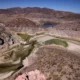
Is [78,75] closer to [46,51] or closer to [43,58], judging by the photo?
[43,58]

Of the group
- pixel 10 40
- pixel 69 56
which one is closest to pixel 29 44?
pixel 10 40

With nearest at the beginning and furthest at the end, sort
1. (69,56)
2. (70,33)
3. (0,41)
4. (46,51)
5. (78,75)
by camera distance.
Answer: (78,75)
(69,56)
(46,51)
(0,41)
(70,33)

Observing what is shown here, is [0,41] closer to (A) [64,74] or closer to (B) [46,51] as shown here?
(B) [46,51]

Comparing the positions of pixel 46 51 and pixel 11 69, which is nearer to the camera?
pixel 11 69

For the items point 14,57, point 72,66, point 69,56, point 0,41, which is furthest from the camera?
point 0,41

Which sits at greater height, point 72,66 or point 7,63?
point 72,66

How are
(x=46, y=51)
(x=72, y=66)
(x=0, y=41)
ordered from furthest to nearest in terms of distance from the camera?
(x=0, y=41) → (x=46, y=51) → (x=72, y=66)

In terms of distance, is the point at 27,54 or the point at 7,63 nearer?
the point at 7,63

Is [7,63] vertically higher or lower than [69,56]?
lower

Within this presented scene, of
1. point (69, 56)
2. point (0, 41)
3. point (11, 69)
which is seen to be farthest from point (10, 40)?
point (69, 56)
